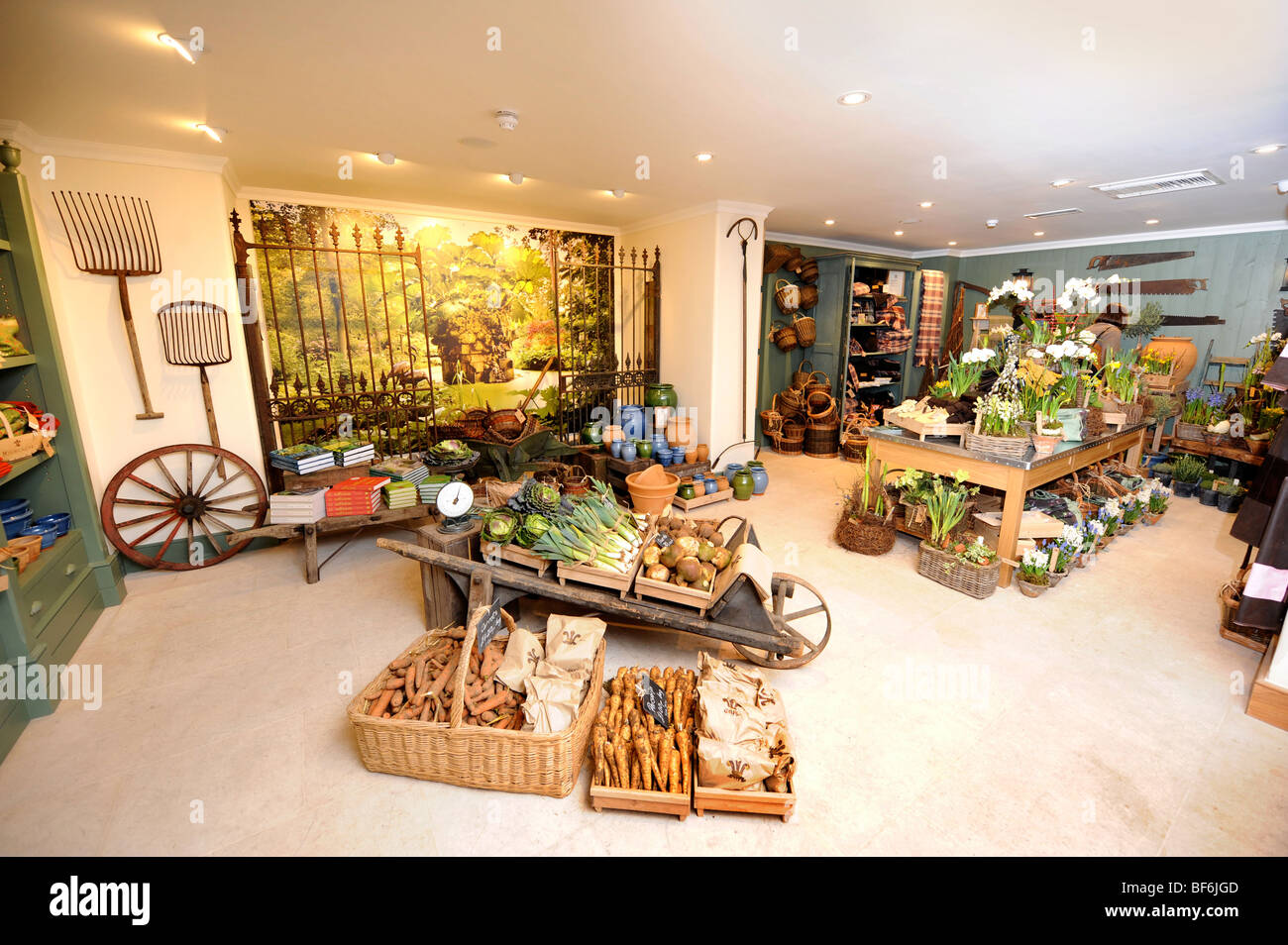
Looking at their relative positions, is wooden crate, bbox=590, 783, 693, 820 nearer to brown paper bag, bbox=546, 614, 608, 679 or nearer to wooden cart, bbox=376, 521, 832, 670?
brown paper bag, bbox=546, 614, 608, 679

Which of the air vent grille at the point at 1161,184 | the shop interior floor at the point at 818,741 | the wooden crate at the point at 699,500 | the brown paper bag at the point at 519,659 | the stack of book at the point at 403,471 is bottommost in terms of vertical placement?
the shop interior floor at the point at 818,741

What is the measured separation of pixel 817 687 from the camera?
2.85 m

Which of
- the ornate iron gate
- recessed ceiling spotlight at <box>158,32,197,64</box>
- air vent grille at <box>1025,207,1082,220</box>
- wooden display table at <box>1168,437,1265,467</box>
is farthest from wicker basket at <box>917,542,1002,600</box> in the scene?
recessed ceiling spotlight at <box>158,32,197,64</box>

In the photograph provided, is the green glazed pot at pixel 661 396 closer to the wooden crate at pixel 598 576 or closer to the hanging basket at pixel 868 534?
the hanging basket at pixel 868 534

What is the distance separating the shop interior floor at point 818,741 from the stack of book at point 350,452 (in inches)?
37.0

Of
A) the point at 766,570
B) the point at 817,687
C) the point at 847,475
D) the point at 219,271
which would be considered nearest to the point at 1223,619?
the point at 817,687

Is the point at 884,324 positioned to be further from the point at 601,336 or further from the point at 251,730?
the point at 251,730

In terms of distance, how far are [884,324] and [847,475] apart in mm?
2826

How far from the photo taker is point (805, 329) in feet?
25.0

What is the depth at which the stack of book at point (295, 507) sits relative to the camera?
392cm

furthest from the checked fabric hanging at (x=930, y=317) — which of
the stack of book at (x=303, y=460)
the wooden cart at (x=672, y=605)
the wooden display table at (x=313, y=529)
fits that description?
the stack of book at (x=303, y=460)

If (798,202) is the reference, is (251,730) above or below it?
below

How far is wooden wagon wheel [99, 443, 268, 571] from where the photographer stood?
393cm

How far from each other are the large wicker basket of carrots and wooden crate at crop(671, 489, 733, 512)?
3.29 m
